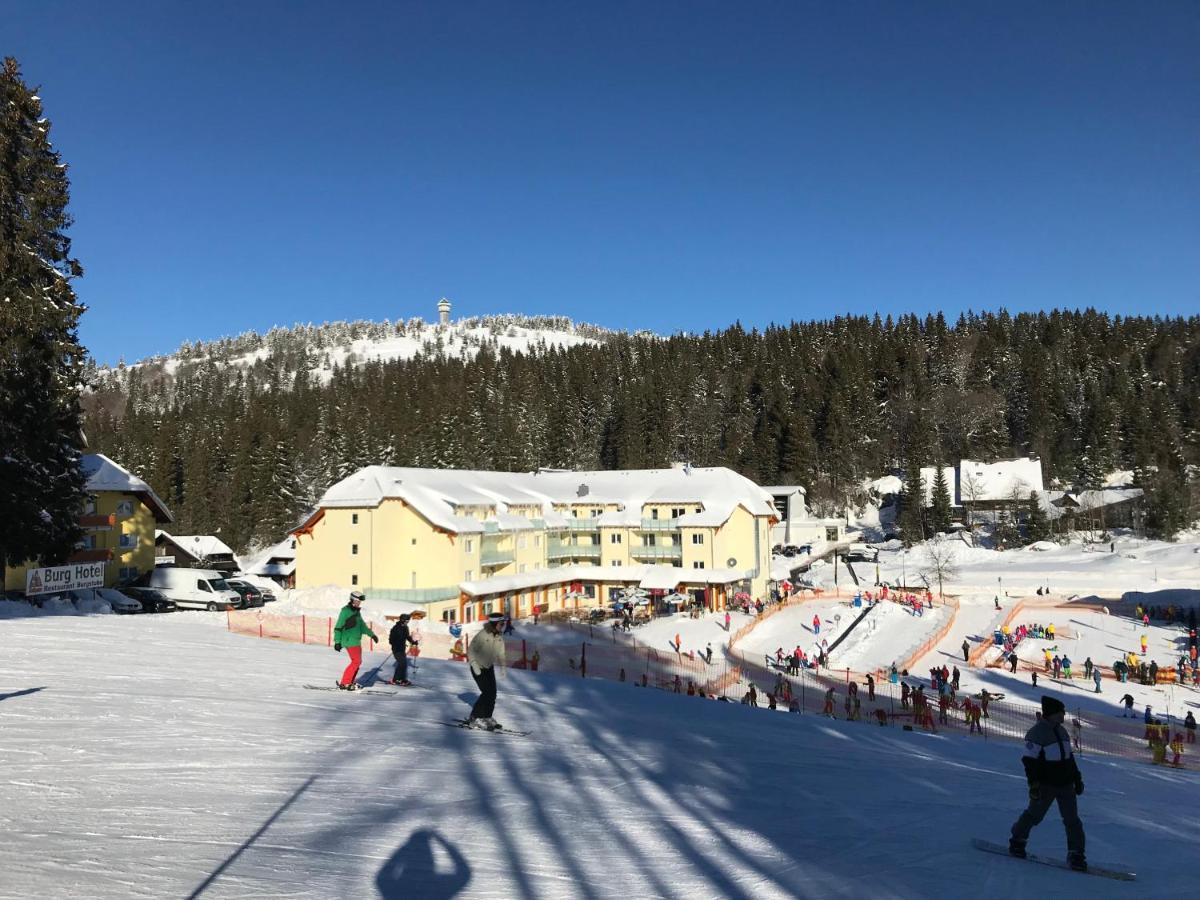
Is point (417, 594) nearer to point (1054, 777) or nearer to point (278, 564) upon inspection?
point (278, 564)

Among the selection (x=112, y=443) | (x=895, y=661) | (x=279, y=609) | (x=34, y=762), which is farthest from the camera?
(x=112, y=443)

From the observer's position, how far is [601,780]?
767cm

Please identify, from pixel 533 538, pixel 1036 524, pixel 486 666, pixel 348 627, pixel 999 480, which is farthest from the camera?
pixel 999 480

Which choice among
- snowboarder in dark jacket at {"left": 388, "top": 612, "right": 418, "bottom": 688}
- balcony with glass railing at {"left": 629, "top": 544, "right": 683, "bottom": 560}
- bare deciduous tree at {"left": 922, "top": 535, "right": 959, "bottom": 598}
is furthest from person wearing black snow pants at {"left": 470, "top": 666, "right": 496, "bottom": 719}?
balcony with glass railing at {"left": 629, "top": 544, "right": 683, "bottom": 560}

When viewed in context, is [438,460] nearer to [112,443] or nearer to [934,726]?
[112,443]

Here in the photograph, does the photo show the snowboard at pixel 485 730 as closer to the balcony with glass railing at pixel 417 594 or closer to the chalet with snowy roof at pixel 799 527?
the balcony with glass railing at pixel 417 594

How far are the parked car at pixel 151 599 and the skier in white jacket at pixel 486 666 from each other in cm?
2270

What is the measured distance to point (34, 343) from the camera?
2105 centimetres

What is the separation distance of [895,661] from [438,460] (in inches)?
2090

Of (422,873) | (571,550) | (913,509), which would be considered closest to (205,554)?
(571,550)

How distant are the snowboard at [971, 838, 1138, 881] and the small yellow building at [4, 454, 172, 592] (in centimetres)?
3413

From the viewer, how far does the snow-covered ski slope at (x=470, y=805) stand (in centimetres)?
498

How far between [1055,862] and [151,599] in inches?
1140

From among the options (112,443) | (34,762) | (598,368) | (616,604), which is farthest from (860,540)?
(112,443)
